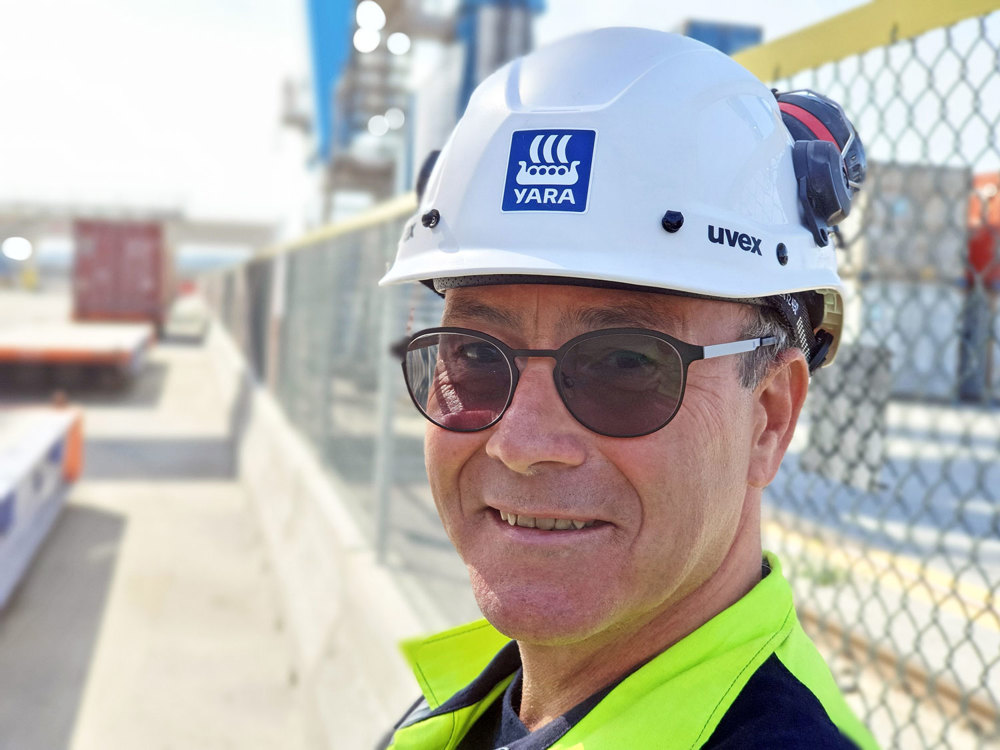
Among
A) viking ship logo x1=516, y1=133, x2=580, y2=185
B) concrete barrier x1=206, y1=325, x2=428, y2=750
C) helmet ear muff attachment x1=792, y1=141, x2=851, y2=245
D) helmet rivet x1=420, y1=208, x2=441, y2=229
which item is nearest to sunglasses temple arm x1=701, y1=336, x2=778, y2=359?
helmet ear muff attachment x1=792, y1=141, x2=851, y2=245

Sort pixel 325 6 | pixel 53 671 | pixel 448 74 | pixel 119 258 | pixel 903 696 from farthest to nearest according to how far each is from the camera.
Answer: pixel 119 258
pixel 325 6
pixel 448 74
pixel 53 671
pixel 903 696

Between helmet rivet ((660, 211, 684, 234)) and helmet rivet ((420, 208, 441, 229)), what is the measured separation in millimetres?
434

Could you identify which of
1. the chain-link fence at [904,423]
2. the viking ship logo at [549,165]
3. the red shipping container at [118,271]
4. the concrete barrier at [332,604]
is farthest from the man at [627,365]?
the red shipping container at [118,271]

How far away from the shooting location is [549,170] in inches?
55.8

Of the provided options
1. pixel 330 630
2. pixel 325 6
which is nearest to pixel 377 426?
pixel 330 630

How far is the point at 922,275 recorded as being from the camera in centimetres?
234

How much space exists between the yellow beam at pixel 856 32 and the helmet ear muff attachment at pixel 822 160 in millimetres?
382

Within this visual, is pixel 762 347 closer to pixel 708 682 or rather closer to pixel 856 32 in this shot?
pixel 708 682

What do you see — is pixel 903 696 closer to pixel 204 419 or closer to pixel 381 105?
pixel 204 419

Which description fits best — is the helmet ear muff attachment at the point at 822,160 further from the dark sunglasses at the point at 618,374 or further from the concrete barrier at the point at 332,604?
the concrete barrier at the point at 332,604

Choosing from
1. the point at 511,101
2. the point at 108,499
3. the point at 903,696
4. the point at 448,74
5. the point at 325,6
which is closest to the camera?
the point at 511,101

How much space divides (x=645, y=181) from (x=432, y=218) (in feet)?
1.37

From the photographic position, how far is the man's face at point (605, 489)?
52.7 inches

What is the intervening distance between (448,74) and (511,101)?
883 cm
